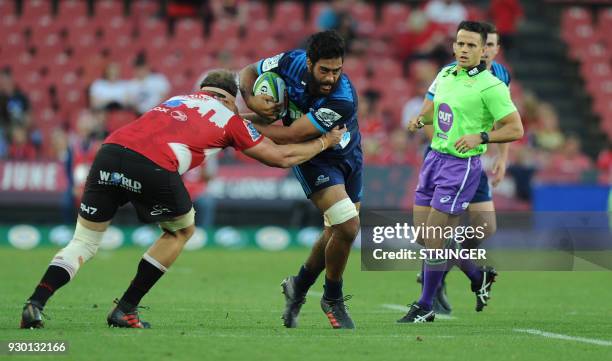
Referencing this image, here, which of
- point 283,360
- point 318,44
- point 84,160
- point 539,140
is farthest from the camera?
point 539,140

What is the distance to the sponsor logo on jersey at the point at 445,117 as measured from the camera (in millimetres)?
9898

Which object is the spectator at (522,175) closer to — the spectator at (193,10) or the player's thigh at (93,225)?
the spectator at (193,10)

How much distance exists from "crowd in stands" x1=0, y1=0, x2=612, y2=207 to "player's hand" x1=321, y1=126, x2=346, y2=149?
37.9ft

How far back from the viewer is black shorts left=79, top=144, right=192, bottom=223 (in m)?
8.32

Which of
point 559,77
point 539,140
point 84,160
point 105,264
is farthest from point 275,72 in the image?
point 559,77

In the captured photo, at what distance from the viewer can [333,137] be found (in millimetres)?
8867

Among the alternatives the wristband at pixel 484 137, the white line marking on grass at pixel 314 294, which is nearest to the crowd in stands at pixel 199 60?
the white line marking on grass at pixel 314 294

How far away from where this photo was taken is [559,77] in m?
27.1

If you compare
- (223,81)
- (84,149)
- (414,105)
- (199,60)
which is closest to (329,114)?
(223,81)

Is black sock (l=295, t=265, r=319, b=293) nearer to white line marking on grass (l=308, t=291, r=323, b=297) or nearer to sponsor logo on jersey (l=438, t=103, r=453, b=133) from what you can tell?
sponsor logo on jersey (l=438, t=103, r=453, b=133)

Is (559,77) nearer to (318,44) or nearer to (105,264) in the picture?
(105,264)

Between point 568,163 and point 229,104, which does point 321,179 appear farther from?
point 568,163

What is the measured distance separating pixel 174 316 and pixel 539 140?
14.3 meters

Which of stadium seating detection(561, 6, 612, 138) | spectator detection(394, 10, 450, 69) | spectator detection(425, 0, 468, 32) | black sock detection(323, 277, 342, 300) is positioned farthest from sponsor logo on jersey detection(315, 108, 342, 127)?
stadium seating detection(561, 6, 612, 138)
